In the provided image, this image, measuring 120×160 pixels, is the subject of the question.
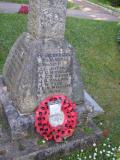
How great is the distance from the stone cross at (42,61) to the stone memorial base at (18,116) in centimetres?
12

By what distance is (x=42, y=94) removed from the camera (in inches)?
226

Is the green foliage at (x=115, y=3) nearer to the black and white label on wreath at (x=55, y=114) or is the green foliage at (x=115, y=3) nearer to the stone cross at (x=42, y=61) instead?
the stone cross at (x=42, y=61)

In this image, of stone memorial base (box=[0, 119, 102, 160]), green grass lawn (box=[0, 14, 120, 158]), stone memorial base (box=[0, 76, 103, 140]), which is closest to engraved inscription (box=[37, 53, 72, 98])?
stone memorial base (box=[0, 76, 103, 140])

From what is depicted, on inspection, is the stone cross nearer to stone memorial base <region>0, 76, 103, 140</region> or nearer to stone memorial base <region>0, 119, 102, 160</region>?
stone memorial base <region>0, 76, 103, 140</region>

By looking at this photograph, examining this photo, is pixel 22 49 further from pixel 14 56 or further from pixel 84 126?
pixel 84 126

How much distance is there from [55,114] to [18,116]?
64 cm

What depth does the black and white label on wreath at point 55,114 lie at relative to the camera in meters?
5.52

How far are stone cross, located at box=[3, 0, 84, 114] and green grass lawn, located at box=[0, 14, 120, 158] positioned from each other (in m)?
1.40

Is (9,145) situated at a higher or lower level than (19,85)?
lower

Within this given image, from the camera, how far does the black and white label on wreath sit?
217 inches

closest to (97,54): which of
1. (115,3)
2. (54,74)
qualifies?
(54,74)

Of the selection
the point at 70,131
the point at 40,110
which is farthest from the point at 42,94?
the point at 70,131

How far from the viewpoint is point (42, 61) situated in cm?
553

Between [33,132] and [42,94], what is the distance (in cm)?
67
